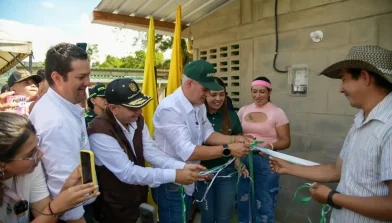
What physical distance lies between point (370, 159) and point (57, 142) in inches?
70.0

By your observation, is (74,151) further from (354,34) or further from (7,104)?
(354,34)

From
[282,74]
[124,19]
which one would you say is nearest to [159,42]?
[124,19]

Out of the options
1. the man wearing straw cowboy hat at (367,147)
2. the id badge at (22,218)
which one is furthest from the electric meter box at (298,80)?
the id badge at (22,218)

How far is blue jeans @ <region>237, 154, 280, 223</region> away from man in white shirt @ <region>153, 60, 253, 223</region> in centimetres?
96

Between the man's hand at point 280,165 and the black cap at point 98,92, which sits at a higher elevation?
the black cap at point 98,92

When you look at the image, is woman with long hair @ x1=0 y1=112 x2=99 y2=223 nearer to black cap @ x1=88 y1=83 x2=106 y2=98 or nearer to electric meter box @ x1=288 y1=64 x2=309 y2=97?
black cap @ x1=88 y1=83 x2=106 y2=98

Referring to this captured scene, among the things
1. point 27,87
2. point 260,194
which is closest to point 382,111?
point 260,194

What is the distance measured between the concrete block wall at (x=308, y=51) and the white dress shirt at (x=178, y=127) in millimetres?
1822

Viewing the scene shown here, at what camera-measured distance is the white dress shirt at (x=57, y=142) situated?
5.69 feet

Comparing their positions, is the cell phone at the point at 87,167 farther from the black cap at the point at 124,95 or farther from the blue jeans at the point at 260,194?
the blue jeans at the point at 260,194

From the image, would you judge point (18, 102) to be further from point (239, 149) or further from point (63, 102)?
point (239, 149)

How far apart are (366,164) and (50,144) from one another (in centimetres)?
180

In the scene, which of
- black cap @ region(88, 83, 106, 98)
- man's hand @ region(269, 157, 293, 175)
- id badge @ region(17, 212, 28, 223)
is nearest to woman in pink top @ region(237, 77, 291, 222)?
man's hand @ region(269, 157, 293, 175)

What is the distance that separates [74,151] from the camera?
1801 millimetres
